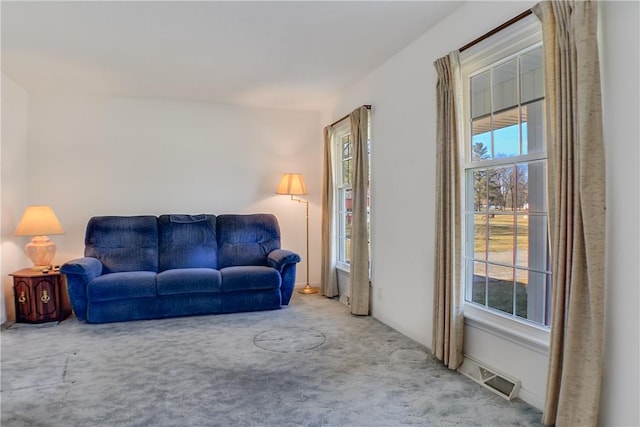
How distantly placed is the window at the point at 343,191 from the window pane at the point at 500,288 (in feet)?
7.71

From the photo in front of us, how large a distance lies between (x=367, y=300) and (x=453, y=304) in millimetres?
1516

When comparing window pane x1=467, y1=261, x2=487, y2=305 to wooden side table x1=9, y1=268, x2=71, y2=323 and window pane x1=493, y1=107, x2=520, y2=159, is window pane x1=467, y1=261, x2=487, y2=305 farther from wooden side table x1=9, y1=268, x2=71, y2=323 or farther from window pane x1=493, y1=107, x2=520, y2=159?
wooden side table x1=9, y1=268, x2=71, y2=323

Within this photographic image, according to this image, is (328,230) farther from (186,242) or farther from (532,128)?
(532,128)

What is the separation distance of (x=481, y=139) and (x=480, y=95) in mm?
317

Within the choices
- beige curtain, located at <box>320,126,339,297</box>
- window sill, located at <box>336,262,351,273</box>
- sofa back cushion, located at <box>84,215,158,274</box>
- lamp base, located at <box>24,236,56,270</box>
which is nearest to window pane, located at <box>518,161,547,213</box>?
window sill, located at <box>336,262,351,273</box>

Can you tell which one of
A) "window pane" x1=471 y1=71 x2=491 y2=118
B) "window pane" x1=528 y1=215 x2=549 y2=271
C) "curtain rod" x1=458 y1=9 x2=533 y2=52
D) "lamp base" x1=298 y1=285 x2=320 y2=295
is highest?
"curtain rod" x1=458 y1=9 x2=533 y2=52

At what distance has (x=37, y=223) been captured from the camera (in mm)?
4117

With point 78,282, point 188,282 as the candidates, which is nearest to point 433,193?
point 188,282

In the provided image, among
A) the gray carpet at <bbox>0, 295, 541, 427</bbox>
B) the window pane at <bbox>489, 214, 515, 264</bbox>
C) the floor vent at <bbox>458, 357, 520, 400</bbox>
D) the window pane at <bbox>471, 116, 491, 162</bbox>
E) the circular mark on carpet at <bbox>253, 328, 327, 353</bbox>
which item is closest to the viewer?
the gray carpet at <bbox>0, 295, 541, 427</bbox>

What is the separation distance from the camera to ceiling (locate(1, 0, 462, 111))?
2.77 meters

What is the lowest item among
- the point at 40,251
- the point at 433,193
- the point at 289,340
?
the point at 289,340

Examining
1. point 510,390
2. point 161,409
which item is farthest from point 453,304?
point 161,409

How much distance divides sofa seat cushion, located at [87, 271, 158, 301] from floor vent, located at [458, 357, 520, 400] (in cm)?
301

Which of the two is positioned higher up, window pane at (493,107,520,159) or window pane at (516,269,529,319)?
window pane at (493,107,520,159)
